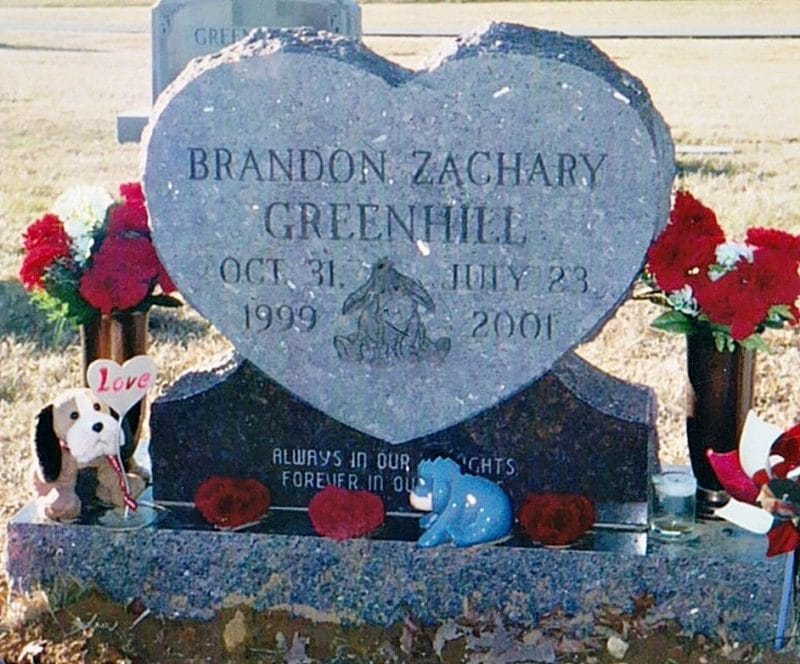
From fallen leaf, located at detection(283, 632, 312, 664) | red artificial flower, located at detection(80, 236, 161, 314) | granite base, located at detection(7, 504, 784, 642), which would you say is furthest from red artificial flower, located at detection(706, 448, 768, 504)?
red artificial flower, located at detection(80, 236, 161, 314)

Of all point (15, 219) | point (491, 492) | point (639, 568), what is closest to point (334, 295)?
point (491, 492)

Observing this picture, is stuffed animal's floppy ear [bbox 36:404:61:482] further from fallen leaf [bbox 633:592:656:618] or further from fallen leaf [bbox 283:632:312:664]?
fallen leaf [bbox 633:592:656:618]

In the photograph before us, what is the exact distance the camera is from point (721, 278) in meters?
4.38

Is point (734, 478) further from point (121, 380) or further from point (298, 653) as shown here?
point (121, 380)

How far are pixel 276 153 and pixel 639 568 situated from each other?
1.48 metres

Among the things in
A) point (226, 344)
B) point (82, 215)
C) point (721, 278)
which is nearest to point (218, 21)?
point (226, 344)

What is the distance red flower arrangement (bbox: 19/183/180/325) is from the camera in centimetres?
458

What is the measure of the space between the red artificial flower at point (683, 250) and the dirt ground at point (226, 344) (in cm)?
91

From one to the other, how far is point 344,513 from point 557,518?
1.90ft

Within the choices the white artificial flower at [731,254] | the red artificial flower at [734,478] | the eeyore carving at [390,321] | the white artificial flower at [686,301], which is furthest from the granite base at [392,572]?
the white artificial flower at [731,254]

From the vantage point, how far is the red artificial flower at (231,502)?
4414 mm

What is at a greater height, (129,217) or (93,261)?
(129,217)

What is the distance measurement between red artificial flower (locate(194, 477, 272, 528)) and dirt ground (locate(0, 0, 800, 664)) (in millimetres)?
274

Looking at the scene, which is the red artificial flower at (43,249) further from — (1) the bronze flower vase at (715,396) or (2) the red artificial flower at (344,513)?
(1) the bronze flower vase at (715,396)
